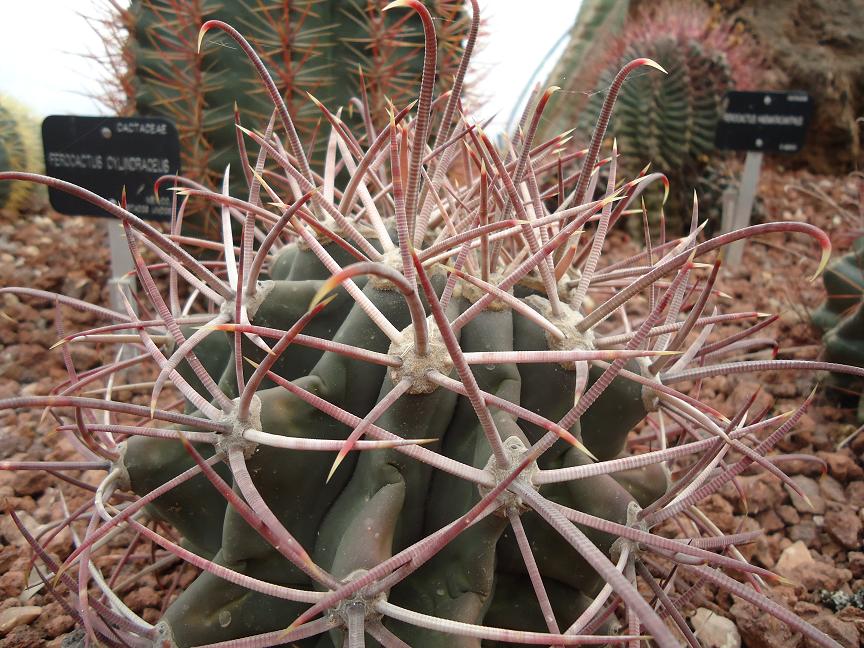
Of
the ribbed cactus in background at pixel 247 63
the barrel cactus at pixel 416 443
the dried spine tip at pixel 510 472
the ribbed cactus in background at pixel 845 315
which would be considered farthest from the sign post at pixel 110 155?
the ribbed cactus in background at pixel 845 315

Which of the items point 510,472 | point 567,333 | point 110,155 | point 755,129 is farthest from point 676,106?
point 510,472

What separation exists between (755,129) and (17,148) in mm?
2271

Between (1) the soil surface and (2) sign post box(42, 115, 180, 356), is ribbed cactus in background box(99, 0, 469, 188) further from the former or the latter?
(1) the soil surface

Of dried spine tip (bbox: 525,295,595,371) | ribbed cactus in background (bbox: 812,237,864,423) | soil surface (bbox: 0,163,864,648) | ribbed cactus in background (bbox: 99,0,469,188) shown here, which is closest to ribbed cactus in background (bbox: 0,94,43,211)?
soil surface (bbox: 0,163,864,648)

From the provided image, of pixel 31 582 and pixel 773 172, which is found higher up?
pixel 773 172

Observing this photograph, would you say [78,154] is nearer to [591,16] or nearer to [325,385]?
[325,385]

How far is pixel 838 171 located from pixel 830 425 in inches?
91.9

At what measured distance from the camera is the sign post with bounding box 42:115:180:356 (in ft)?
4.58

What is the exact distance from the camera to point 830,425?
56.9 inches

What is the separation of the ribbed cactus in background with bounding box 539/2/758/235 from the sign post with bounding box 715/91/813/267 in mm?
217

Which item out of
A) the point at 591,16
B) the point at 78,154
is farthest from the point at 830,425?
the point at 591,16

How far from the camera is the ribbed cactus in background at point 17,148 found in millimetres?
2213

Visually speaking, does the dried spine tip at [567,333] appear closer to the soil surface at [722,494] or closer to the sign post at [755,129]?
the soil surface at [722,494]

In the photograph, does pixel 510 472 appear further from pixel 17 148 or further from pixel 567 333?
pixel 17 148
